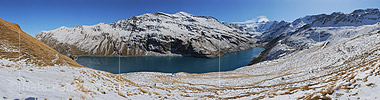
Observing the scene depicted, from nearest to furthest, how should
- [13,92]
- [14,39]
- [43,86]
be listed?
[13,92] → [43,86] → [14,39]

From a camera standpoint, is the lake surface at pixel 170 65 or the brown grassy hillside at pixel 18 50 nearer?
the brown grassy hillside at pixel 18 50

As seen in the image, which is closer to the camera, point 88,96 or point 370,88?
point 370,88

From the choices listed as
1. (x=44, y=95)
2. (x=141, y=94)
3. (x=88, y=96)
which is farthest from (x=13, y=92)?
(x=141, y=94)

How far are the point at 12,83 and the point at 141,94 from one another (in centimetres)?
798

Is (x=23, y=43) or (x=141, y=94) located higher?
(x=23, y=43)

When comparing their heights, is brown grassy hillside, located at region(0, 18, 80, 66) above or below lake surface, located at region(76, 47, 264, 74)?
above

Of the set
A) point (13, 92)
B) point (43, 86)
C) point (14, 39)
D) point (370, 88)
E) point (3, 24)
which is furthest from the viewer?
point (3, 24)

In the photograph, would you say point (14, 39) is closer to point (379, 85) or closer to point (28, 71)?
point (28, 71)

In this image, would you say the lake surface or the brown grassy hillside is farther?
the lake surface

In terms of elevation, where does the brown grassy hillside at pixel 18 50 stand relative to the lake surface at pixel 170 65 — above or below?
above

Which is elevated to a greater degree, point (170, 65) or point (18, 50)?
point (18, 50)

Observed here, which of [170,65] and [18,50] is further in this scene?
[170,65]

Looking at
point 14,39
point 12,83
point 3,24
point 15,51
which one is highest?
point 3,24

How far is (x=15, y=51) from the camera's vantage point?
43.8ft
